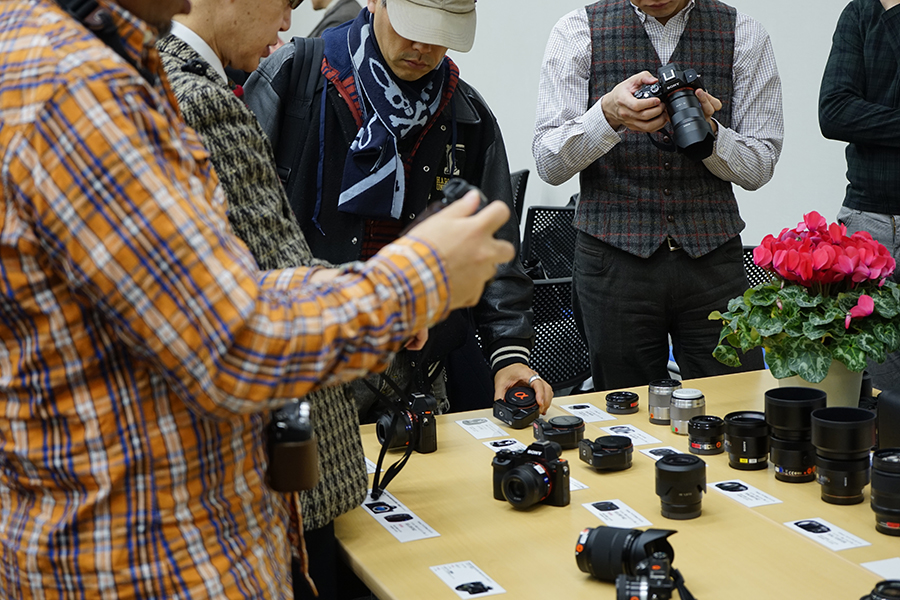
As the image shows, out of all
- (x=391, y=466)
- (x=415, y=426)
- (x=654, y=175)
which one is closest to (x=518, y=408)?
(x=415, y=426)

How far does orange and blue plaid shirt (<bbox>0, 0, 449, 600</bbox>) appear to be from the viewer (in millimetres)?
684

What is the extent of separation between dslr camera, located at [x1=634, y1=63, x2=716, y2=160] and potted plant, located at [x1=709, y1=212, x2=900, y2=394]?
0.42 m

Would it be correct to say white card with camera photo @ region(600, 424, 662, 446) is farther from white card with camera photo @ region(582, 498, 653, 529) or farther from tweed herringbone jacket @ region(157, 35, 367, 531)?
tweed herringbone jacket @ region(157, 35, 367, 531)

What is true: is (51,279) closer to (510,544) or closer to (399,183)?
(510,544)

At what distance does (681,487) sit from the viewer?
4.10 ft

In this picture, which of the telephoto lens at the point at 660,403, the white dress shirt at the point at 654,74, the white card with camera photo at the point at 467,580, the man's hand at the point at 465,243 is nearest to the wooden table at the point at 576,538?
the white card with camera photo at the point at 467,580

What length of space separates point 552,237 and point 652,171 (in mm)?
1538

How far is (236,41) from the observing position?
1252mm

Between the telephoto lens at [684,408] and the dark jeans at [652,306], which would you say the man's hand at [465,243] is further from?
the dark jeans at [652,306]

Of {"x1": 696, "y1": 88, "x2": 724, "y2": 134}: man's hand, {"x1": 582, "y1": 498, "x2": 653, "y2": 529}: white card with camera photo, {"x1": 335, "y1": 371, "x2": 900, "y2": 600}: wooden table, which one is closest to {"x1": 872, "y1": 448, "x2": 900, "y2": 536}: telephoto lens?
{"x1": 335, "y1": 371, "x2": 900, "y2": 600}: wooden table

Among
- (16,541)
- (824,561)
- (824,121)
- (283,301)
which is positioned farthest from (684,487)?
(824,121)

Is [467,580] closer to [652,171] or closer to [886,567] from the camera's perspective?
[886,567]

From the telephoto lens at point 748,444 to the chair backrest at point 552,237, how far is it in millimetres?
2268

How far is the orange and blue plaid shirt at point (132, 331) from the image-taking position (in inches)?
26.9
